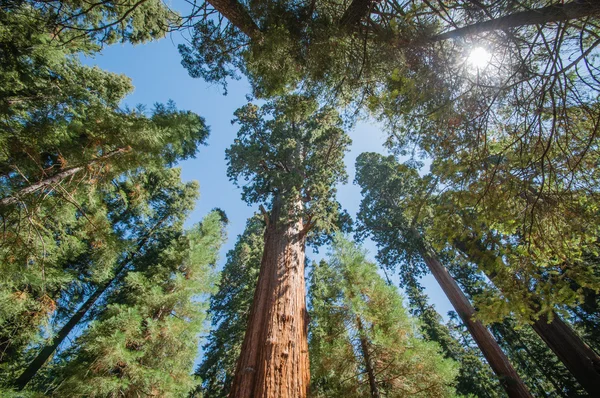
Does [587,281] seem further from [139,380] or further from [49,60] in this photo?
[49,60]

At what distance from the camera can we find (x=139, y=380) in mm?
5871

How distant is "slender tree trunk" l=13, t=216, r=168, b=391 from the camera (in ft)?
25.0

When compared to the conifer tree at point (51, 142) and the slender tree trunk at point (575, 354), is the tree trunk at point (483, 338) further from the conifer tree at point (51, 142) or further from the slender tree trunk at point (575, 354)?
the conifer tree at point (51, 142)

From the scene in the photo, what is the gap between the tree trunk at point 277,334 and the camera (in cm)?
316

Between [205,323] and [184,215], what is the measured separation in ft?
21.4

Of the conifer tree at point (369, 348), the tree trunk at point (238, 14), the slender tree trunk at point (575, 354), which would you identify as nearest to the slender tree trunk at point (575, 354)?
the slender tree trunk at point (575, 354)

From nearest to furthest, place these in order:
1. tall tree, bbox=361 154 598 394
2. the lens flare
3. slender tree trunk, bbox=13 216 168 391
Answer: tall tree, bbox=361 154 598 394 → the lens flare → slender tree trunk, bbox=13 216 168 391

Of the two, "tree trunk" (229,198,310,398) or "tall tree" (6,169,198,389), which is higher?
"tall tree" (6,169,198,389)

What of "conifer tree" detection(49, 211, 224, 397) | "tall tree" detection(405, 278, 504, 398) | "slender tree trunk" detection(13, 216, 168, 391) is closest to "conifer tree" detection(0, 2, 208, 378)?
"slender tree trunk" detection(13, 216, 168, 391)

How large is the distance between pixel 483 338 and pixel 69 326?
14262 millimetres

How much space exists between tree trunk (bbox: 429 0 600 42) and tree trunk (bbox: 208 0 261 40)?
269 cm

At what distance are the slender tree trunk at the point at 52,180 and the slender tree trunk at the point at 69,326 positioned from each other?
298 centimetres

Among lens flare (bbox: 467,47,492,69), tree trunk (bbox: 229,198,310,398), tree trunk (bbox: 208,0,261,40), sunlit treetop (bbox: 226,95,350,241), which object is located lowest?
tree trunk (bbox: 229,198,310,398)

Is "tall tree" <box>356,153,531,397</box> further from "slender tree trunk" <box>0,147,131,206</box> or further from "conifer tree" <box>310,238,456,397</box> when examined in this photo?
"slender tree trunk" <box>0,147,131,206</box>
